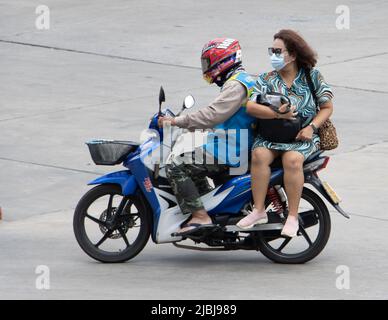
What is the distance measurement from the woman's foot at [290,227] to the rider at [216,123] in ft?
1.73

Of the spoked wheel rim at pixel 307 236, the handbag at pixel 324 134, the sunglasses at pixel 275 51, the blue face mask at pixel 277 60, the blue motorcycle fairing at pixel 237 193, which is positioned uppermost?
the sunglasses at pixel 275 51

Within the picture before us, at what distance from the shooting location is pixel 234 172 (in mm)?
8703

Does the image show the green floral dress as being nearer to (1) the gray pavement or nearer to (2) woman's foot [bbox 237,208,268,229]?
(2) woman's foot [bbox 237,208,268,229]

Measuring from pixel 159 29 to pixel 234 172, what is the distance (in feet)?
31.9

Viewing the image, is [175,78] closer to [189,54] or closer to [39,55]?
[189,54]

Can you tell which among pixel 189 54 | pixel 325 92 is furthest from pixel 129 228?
pixel 189 54

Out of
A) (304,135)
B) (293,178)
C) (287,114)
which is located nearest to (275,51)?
(287,114)

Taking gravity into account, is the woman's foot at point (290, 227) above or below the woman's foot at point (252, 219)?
below

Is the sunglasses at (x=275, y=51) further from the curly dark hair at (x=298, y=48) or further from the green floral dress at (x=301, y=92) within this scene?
the green floral dress at (x=301, y=92)

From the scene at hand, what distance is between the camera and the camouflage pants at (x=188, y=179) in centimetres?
862

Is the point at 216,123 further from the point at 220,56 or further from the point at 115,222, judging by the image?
the point at 115,222

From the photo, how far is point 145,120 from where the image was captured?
524 inches

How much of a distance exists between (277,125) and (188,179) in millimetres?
742

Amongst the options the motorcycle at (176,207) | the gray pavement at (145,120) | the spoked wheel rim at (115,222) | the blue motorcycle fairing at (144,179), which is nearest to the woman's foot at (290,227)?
the motorcycle at (176,207)
